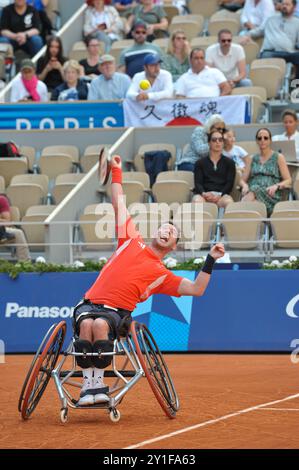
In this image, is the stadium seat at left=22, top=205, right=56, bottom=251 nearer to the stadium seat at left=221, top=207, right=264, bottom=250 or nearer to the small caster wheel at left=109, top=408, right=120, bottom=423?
the stadium seat at left=221, top=207, right=264, bottom=250

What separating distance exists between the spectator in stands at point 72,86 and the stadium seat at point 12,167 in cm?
211

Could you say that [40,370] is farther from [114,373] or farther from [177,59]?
[177,59]

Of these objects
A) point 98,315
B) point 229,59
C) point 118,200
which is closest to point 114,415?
point 98,315

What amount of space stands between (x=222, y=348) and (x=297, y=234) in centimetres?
185

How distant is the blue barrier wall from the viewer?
579 inches

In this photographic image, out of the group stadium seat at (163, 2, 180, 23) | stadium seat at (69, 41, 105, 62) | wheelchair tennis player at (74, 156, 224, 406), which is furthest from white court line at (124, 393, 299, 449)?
stadium seat at (163, 2, 180, 23)

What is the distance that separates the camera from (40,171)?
60.4 feet

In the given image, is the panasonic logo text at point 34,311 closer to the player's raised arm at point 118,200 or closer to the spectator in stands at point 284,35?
the player's raised arm at point 118,200

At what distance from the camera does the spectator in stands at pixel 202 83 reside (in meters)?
18.5

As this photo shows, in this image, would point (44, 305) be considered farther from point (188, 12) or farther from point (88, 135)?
point (188, 12)

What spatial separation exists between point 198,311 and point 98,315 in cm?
579

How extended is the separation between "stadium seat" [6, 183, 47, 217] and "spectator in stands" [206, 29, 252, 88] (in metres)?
3.88

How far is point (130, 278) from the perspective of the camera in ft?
31.2
